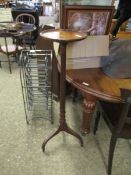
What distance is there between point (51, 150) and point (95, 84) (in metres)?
0.77

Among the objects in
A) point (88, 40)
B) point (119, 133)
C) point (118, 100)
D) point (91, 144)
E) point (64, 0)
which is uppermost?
point (64, 0)

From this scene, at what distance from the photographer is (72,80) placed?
1393mm

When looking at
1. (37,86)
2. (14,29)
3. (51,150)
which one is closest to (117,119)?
(51,150)

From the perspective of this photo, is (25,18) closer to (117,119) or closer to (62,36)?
(62,36)

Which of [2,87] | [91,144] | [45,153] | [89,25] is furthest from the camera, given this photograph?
[2,87]

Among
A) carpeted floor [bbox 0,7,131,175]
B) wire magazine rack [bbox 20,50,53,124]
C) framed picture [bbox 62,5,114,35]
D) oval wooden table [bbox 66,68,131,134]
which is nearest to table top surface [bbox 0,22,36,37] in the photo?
wire magazine rack [bbox 20,50,53,124]

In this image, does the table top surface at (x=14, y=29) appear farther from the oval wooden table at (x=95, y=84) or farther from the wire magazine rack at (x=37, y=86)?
the oval wooden table at (x=95, y=84)

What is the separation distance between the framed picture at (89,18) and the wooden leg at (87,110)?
0.54m

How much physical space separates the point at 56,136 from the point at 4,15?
18.3ft

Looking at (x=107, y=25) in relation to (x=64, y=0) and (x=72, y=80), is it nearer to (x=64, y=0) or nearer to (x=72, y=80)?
(x=64, y=0)

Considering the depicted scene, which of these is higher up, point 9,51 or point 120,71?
point 120,71

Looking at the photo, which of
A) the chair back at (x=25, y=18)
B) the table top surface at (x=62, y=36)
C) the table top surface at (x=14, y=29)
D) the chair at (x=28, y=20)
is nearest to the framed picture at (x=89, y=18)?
the table top surface at (x=62, y=36)

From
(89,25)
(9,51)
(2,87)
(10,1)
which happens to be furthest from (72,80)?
(10,1)

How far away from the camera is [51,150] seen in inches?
65.8
